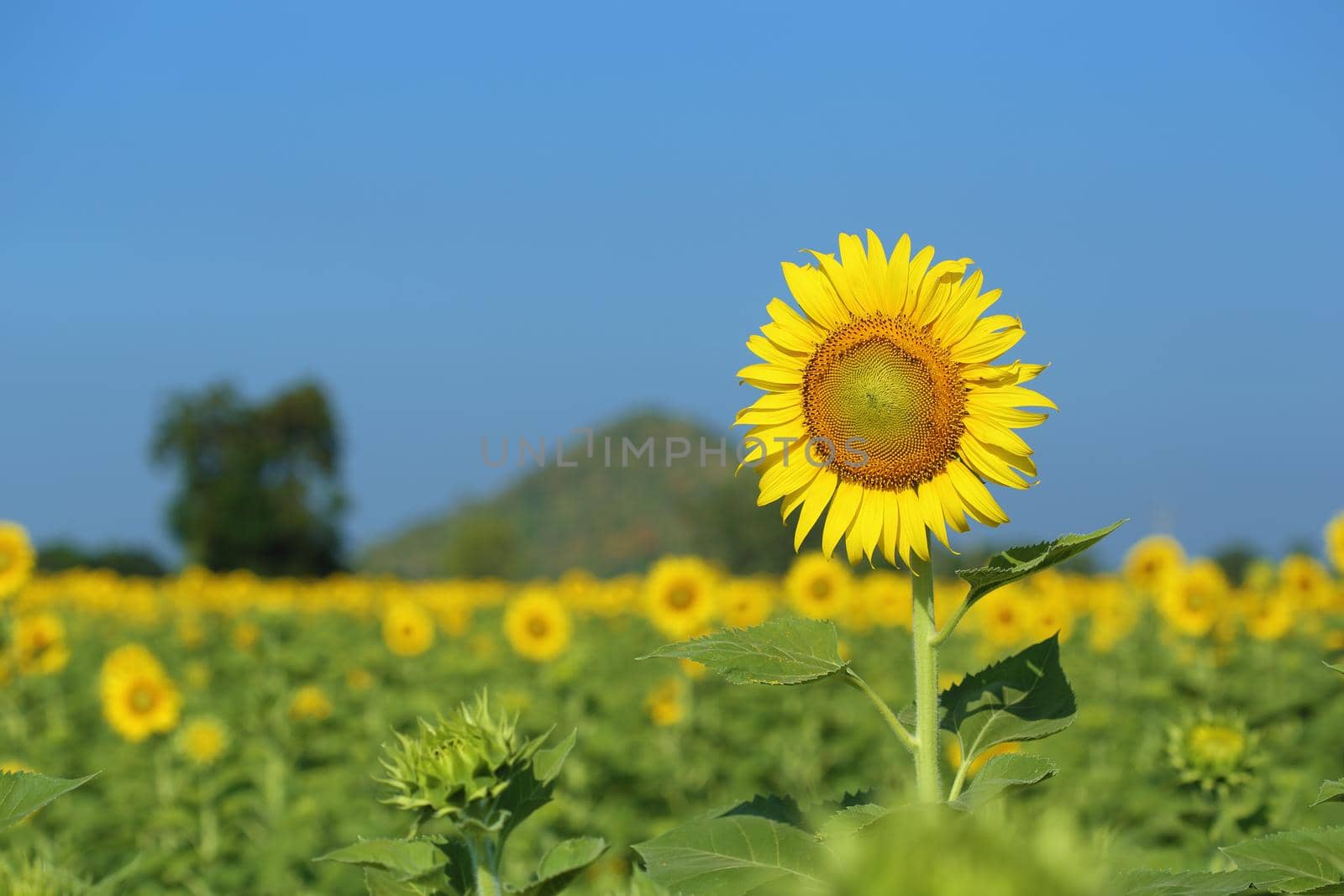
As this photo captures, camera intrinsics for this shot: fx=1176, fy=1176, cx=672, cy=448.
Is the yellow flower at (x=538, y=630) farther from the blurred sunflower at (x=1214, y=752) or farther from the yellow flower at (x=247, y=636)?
the blurred sunflower at (x=1214, y=752)

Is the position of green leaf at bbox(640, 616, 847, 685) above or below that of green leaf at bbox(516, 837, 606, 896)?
above

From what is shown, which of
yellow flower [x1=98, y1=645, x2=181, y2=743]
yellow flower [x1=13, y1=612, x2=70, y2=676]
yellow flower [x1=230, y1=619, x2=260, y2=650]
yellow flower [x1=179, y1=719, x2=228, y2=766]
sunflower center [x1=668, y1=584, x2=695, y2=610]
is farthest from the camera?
Result: yellow flower [x1=230, y1=619, x2=260, y2=650]

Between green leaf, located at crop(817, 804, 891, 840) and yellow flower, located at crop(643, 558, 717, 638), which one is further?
yellow flower, located at crop(643, 558, 717, 638)

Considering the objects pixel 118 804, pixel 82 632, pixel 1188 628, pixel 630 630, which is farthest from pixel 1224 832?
pixel 82 632

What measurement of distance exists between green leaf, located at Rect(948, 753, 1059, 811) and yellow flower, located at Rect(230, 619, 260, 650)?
10580 millimetres

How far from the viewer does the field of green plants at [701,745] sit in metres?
1.74

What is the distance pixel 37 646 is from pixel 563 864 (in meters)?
7.67

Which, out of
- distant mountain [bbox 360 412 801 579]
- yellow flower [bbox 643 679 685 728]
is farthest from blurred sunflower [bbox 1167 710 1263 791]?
distant mountain [bbox 360 412 801 579]

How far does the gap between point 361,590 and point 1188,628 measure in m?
17.6

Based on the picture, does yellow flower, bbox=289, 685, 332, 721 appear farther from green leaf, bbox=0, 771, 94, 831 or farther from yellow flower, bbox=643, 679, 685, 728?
green leaf, bbox=0, 771, 94, 831

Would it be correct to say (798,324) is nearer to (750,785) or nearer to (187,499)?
(750,785)

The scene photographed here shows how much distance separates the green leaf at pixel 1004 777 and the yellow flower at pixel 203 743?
5803mm

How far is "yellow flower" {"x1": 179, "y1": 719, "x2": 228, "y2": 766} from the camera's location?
6590 mm

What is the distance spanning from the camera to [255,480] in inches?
2408
